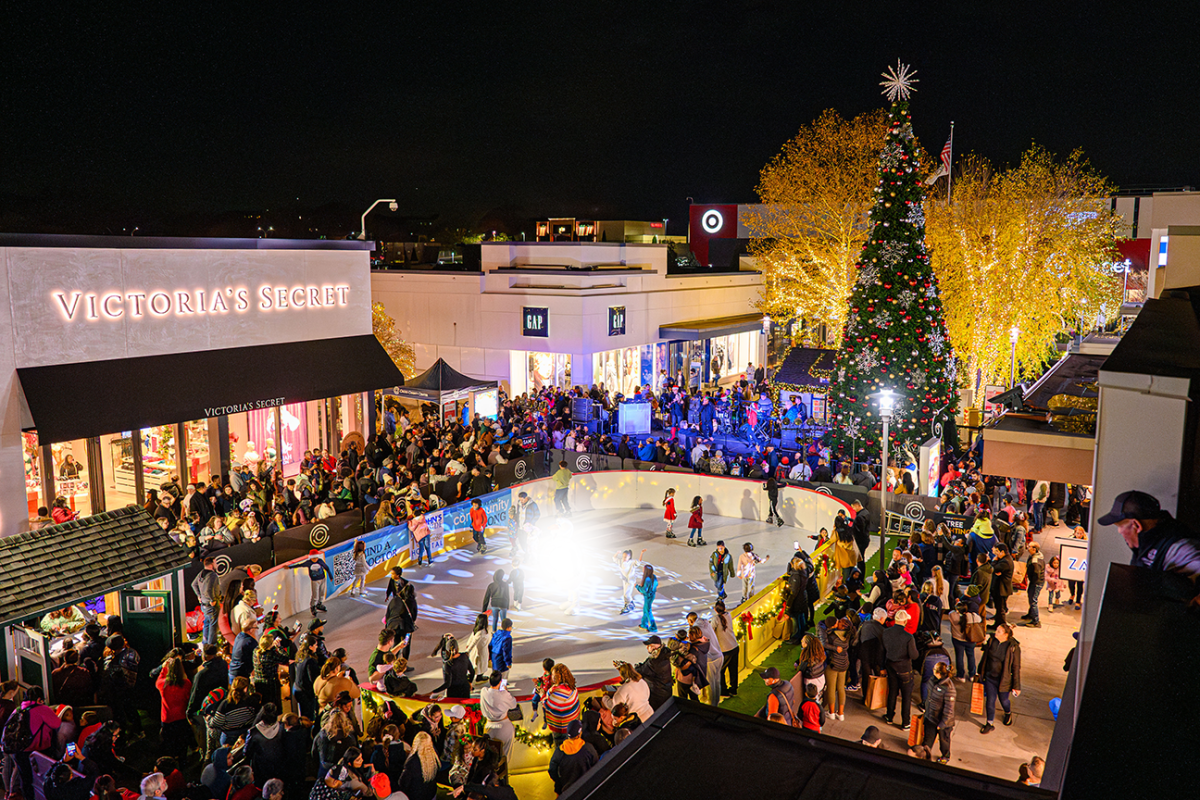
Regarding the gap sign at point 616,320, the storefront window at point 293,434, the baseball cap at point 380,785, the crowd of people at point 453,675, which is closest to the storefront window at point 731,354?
the gap sign at point 616,320

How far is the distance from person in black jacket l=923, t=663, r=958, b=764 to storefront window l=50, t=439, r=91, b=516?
1658 centimetres

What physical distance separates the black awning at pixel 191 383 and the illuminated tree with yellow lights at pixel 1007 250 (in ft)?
64.3

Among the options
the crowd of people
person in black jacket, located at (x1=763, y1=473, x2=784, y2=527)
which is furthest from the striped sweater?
person in black jacket, located at (x1=763, y1=473, x2=784, y2=527)

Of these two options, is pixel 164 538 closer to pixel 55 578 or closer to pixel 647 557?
pixel 55 578

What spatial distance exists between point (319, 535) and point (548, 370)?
19.2m

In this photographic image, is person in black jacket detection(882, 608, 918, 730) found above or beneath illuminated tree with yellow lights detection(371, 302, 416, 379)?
beneath

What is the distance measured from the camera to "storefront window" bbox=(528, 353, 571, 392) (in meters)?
33.4

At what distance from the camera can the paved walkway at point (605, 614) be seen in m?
10.1

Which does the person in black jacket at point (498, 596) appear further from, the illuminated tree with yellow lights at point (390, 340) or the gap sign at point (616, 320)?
the gap sign at point (616, 320)

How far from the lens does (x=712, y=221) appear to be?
55.1 m

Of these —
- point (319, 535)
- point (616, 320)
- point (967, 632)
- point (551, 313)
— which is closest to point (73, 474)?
point (319, 535)

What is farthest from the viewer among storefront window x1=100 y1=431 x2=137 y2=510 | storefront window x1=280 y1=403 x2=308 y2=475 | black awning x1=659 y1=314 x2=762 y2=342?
black awning x1=659 y1=314 x2=762 y2=342

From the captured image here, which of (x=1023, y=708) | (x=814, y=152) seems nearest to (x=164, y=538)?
(x=1023, y=708)

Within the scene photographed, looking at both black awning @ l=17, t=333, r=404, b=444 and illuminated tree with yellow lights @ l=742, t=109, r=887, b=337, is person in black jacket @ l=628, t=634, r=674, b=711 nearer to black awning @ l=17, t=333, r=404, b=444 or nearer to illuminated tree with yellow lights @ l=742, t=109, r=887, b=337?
black awning @ l=17, t=333, r=404, b=444
